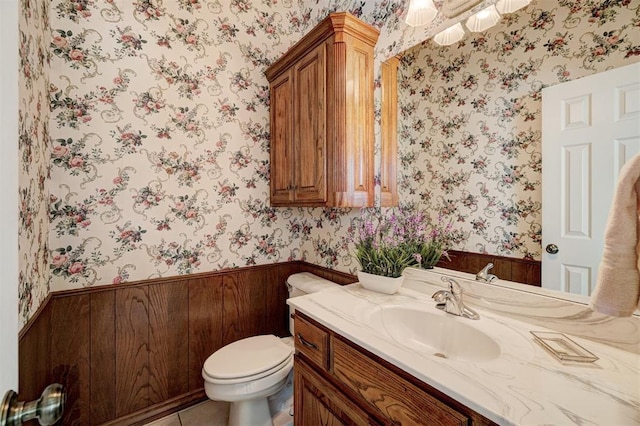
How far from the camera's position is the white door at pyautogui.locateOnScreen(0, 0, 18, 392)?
0.37m

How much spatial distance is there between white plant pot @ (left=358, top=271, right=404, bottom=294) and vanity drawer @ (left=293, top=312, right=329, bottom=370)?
361 mm

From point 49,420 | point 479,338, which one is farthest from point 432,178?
point 49,420

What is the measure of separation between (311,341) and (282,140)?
1.22 meters

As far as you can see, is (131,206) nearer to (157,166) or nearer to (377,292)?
(157,166)

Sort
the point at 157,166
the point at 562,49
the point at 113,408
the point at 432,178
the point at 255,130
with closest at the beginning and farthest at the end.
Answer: the point at 562,49
the point at 432,178
the point at 113,408
the point at 157,166
the point at 255,130

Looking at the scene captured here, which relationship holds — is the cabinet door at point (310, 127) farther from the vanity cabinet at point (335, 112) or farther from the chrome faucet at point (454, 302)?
the chrome faucet at point (454, 302)

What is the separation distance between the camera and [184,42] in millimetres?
1543

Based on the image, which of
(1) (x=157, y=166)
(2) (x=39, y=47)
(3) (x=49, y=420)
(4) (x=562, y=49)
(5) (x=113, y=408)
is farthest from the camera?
(1) (x=157, y=166)

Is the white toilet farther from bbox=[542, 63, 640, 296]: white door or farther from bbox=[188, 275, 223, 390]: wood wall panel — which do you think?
bbox=[542, 63, 640, 296]: white door

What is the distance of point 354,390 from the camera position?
84 centimetres

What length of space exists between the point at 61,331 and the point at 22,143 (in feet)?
3.10

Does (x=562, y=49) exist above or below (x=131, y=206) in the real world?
above

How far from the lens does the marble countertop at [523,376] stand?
1.73 feet

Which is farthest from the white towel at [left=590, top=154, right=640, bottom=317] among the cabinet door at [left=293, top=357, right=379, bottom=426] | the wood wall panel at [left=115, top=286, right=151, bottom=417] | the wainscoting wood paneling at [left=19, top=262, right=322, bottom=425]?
the wood wall panel at [left=115, top=286, right=151, bottom=417]
